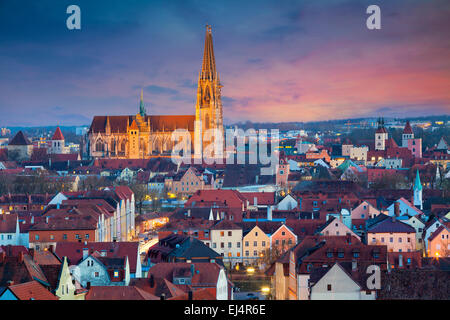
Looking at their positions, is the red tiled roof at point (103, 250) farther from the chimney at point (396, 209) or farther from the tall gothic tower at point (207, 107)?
the tall gothic tower at point (207, 107)

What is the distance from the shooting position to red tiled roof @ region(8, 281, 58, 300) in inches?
366

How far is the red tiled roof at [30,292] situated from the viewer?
9289mm

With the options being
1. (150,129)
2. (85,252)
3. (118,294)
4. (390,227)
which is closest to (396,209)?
(390,227)

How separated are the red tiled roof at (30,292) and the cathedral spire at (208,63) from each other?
4981 centimetres

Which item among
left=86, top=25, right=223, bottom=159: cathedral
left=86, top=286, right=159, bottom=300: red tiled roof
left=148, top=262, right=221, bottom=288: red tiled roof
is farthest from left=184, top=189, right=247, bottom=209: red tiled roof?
left=86, top=25, right=223, bottom=159: cathedral

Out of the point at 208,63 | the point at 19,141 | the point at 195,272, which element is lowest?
the point at 195,272

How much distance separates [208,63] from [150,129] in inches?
399

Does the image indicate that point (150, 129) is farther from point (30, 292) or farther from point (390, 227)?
point (30, 292)

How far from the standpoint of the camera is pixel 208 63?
6109cm

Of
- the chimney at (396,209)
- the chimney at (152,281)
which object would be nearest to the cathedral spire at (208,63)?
the chimney at (396,209)

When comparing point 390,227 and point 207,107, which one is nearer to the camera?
point 390,227

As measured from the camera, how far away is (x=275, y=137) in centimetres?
6850

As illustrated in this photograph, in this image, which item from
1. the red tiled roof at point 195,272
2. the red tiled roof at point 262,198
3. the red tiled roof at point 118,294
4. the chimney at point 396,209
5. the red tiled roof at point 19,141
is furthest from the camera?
the red tiled roof at point 19,141
